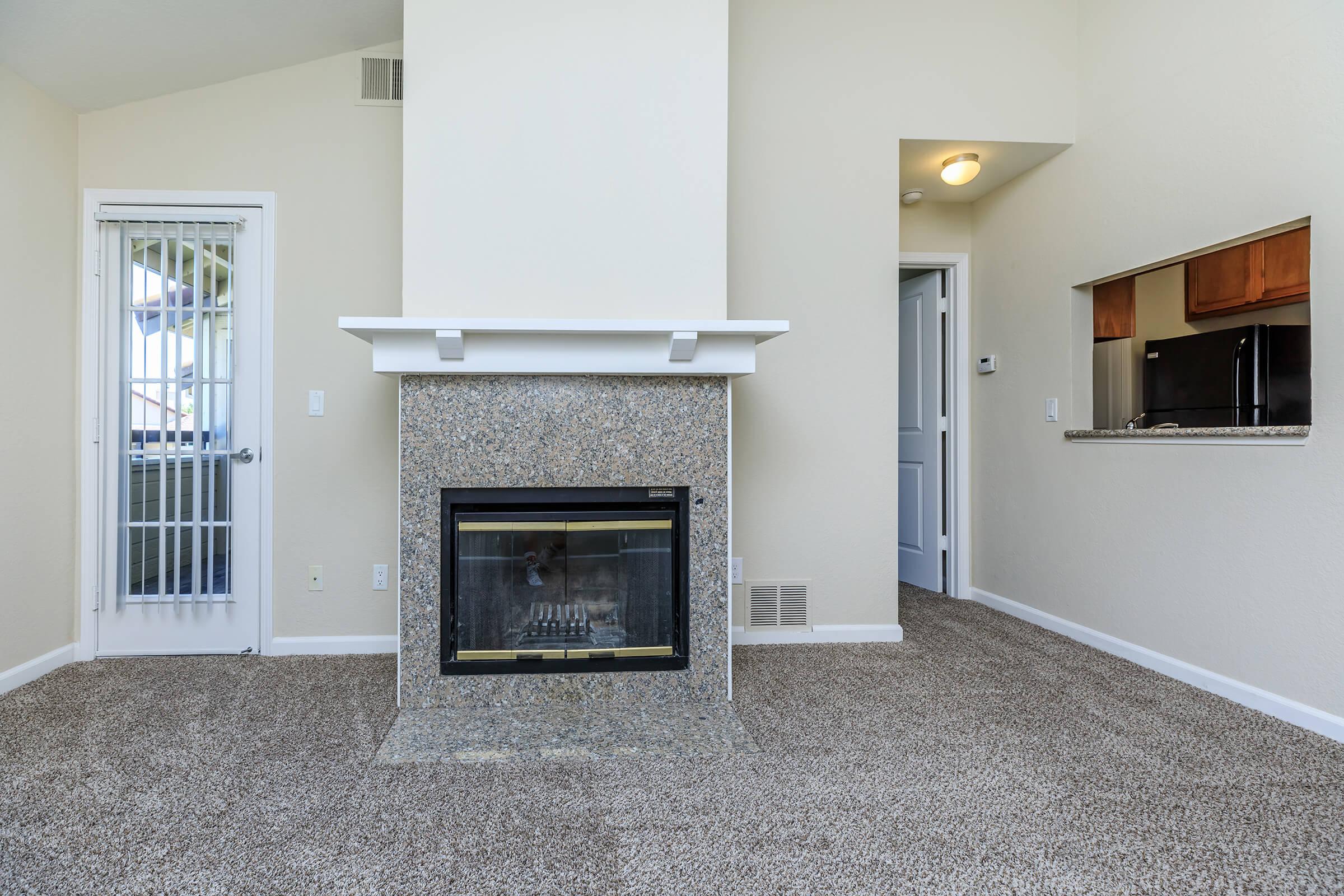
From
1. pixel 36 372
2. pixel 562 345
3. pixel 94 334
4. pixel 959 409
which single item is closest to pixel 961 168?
pixel 959 409

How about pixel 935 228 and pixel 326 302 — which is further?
pixel 935 228

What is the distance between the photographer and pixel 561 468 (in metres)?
2.24

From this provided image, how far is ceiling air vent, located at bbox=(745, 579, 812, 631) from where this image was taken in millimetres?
2924

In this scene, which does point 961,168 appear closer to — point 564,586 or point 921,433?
point 921,433

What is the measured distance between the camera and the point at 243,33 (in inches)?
96.5

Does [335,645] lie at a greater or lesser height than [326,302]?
lesser

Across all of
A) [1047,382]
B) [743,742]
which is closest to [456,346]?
[743,742]

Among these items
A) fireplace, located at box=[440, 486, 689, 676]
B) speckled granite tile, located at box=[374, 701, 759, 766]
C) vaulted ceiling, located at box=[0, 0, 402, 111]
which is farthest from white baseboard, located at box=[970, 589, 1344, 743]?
vaulted ceiling, located at box=[0, 0, 402, 111]

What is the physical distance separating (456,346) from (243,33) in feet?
5.06


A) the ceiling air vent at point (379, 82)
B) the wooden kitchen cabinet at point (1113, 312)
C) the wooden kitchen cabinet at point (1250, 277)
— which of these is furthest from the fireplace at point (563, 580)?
the wooden kitchen cabinet at point (1250, 277)

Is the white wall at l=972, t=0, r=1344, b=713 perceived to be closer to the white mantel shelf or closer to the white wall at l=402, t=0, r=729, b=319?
the white mantel shelf

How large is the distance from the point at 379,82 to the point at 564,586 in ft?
7.18

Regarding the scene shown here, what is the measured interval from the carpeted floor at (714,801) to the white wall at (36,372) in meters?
0.35

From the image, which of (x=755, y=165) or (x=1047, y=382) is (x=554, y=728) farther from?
(x=1047, y=382)
